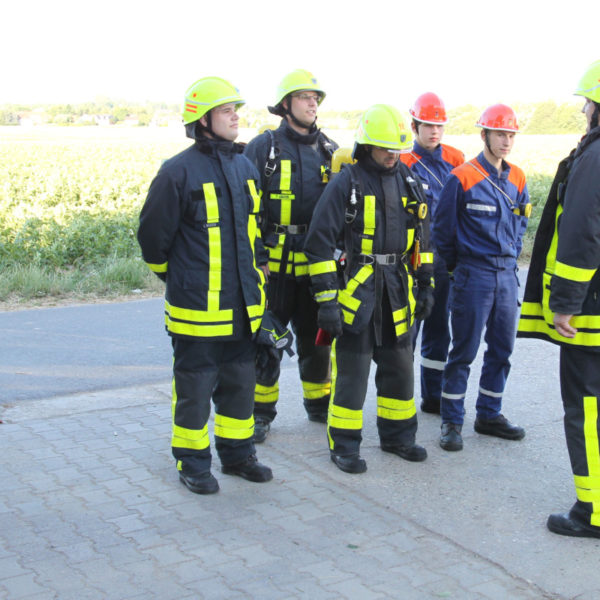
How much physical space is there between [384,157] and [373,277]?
71 centimetres

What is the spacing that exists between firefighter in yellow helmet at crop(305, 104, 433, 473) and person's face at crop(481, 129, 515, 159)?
0.62 meters

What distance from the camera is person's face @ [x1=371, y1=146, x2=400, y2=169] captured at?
193 inches

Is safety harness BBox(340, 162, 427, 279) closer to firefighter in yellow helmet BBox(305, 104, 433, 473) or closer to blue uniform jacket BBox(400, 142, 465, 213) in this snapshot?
firefighter in yellow helmet BBox(305, 104, 433, 473)

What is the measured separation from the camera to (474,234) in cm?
538

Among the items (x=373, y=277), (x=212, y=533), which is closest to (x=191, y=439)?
(x=212, y=533)

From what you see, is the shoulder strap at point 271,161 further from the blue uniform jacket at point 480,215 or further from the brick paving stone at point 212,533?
the brick paving stone at point 212,533

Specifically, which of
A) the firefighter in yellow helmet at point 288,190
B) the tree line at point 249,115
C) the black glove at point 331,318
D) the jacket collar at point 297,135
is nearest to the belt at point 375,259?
the black glove at point 331,318

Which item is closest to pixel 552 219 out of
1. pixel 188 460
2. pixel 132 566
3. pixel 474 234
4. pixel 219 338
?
pixel 474 234

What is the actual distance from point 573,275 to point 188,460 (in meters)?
2.24

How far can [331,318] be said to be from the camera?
4777mm

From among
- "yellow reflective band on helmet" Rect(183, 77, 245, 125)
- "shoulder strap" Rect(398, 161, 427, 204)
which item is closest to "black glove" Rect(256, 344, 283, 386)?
"shoulder strap" Rect(398, 161, 427, 204)

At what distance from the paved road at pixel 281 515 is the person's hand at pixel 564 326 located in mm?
1011

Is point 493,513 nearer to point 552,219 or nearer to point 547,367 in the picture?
point 552,219

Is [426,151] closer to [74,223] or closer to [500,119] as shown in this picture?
[500,119]
